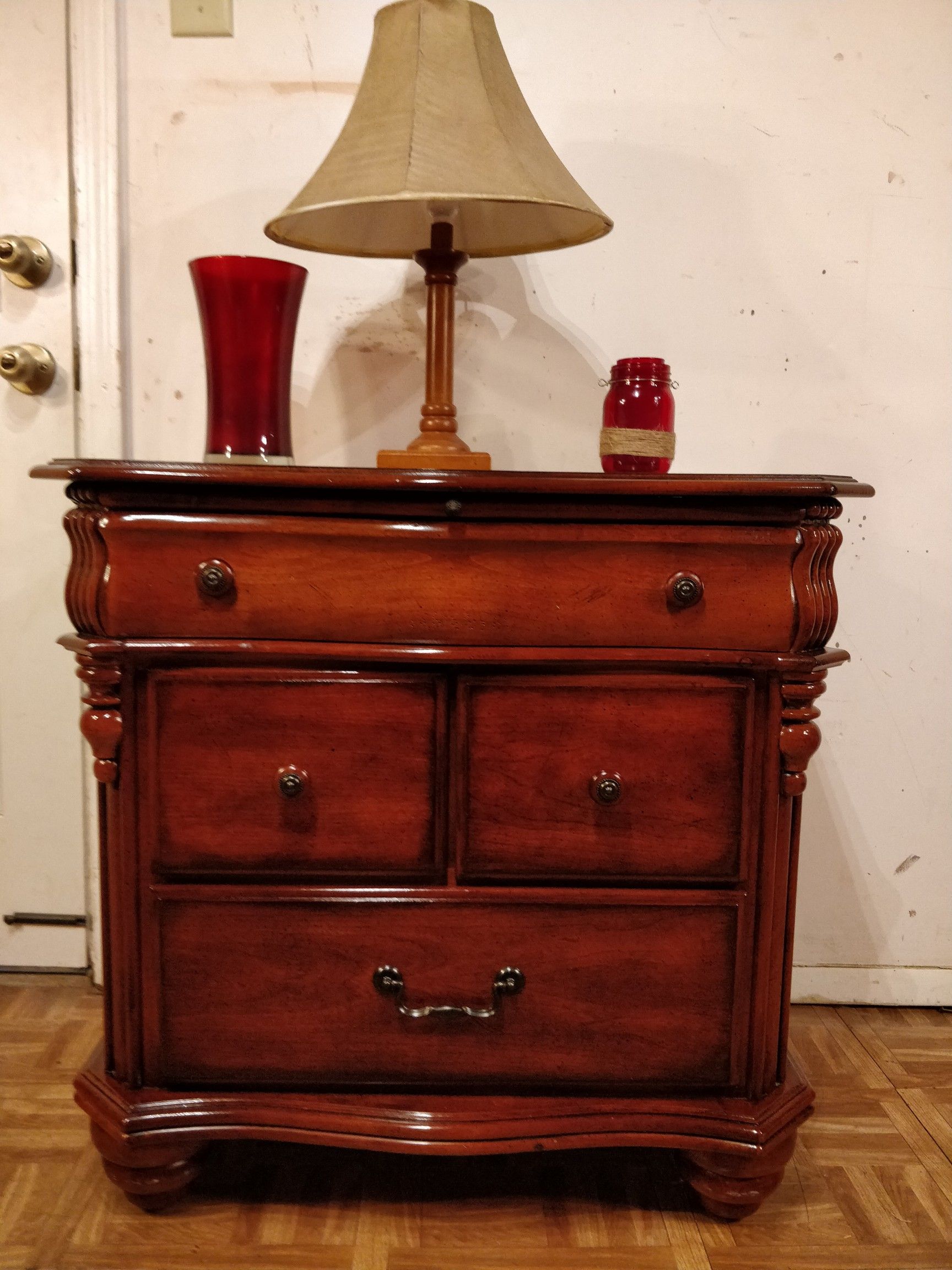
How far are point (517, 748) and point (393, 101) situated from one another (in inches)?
32.1

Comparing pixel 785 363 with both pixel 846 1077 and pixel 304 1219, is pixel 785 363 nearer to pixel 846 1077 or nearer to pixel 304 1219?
pixel 846 1077

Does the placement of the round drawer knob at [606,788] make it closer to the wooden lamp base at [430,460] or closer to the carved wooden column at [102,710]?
the wooden lamp base at [430,460]

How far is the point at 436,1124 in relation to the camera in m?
1.05

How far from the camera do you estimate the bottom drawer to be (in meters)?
1.08

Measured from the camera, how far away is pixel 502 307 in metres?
1.56

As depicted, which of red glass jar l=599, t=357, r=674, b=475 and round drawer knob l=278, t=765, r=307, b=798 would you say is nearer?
round drawer knob l=278, t=765, r=307, b=798

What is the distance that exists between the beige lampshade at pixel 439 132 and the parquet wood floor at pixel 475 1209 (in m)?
1.25

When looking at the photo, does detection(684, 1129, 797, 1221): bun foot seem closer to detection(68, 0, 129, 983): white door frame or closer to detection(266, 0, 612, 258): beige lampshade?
detection(68, 0, 129, 983): white door frame

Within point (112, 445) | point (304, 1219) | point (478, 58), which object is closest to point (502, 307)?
point (478, 58)

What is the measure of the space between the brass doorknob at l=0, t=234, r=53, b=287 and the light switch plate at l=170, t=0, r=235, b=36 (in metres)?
A: 0.43

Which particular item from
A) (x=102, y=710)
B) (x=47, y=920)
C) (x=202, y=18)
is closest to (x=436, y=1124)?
(x=102, y=710)

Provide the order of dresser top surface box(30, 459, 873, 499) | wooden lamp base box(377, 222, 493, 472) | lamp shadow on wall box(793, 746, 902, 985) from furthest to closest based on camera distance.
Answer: lamp shadow on wall box(793, 746, 902, 985)
wooden lamp base box(377, 222, 493, 472)
dresser top surface box(30, 459, 873, 499)

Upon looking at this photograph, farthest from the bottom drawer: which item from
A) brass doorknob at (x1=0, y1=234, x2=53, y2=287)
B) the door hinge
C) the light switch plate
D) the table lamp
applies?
the light switch plate

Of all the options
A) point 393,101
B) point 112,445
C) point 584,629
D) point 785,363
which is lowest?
point 584,629
